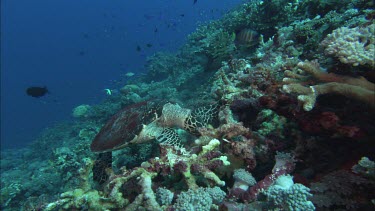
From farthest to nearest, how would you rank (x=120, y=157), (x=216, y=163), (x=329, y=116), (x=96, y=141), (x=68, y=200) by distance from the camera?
(x=120, y=157)
(x=96, y=141)
(x=68, y=200)
(x=216, y=163)
(x=329, y=116)

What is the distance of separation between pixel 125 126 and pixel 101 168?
864 millimetres

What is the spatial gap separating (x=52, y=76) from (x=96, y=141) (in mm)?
117263

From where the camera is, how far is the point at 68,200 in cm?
370

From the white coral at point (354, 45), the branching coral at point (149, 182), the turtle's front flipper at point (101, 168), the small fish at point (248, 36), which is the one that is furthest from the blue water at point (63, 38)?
the white coral at point (354, 45)

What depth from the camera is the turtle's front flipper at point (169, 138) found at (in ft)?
14.1

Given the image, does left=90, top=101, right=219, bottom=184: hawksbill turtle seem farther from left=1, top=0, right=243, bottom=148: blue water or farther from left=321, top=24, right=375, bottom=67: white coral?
left=1, top=0, right=243, bottom=148: blue water

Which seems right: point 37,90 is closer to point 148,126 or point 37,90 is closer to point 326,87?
point 148,126

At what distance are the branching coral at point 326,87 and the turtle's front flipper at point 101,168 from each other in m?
3.41

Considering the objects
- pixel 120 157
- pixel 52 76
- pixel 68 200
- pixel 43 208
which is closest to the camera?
pixel 68 200

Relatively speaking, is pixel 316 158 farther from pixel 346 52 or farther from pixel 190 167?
pixel 190 167

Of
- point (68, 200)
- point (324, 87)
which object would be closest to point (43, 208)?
point (68, 200)

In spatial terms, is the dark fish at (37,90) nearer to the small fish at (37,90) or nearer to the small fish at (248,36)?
the small fish at (37,90)

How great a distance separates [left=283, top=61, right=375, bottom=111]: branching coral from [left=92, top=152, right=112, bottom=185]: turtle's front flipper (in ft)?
11.2

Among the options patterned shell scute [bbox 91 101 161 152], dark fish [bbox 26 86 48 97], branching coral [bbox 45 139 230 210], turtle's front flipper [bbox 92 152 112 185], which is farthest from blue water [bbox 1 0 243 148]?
branching coral [bbox 45 139 230 210]
